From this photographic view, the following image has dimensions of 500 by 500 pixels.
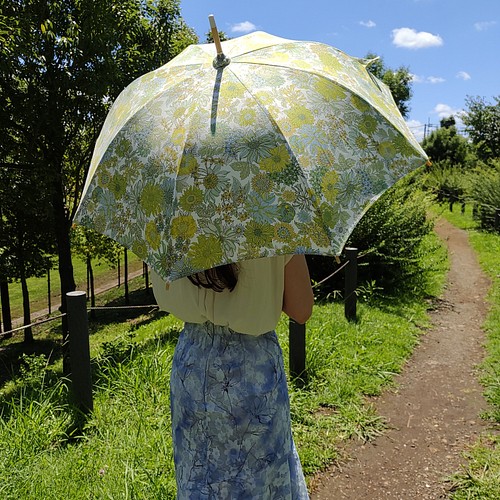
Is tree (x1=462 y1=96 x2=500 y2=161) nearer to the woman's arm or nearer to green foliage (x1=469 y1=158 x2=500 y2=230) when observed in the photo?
green foliage (x1=469 y1=158 x2=500 y2=230)

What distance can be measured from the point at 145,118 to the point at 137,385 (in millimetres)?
2827

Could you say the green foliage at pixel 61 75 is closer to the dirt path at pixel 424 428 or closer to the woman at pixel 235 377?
the dirt path at pixel 424 428

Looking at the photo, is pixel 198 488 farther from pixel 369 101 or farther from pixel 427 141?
pixel 427 141

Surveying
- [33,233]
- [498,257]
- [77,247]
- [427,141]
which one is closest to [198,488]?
[498,257]

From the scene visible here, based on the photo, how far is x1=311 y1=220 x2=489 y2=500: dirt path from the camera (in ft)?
10.2

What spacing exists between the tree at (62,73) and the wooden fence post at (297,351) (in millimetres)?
7164

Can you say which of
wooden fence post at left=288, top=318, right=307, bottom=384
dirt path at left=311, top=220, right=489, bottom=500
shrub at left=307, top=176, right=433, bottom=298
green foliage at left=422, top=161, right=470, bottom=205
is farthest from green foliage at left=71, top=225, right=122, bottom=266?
wooden fence post at left=288, top=318, right=307, bottom=384

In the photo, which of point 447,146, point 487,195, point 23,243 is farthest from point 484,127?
point 23,243

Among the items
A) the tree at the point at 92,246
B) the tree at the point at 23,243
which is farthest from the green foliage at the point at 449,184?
the tree at the point at 23,243

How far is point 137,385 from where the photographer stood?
154 inches

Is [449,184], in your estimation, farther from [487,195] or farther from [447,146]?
[447,146]

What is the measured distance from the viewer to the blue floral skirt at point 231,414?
1746 millimetres

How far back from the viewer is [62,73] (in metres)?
10.0

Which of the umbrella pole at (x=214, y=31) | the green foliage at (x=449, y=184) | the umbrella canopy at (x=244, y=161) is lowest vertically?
the umbrella canopy at (x=244, y=161)
